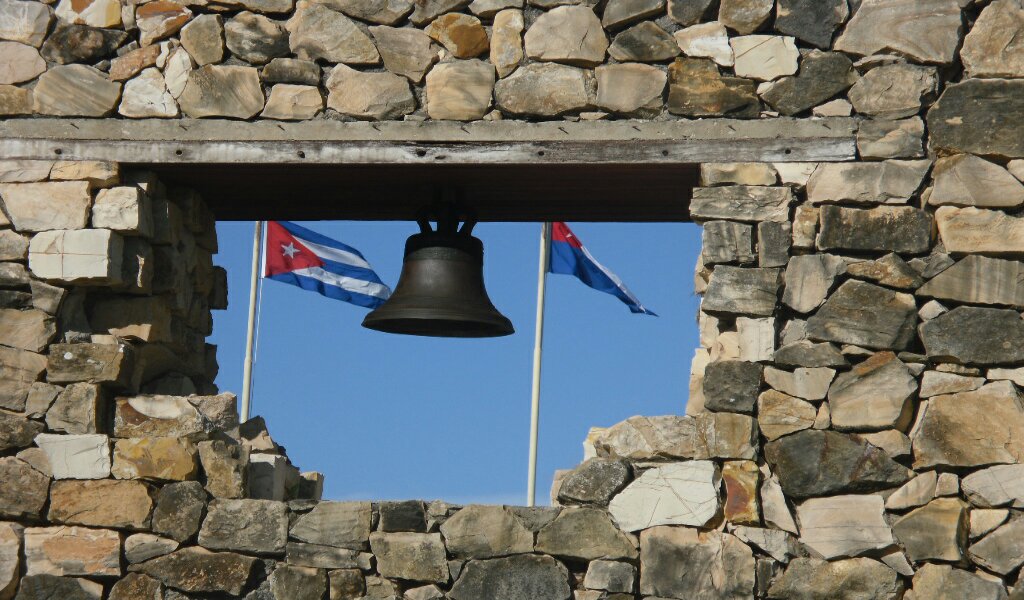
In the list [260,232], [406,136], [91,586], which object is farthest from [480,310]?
[260,232]

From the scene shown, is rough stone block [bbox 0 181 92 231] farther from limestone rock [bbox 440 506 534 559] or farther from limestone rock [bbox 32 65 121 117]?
limestone rock [bbox 440 506 534 559]

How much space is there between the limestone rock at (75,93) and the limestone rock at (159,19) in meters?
0.24

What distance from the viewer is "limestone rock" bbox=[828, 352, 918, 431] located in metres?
6.16

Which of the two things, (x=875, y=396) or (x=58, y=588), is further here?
(x=58, y=588)

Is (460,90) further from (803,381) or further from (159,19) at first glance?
(803,381)

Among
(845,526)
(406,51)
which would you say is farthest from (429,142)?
(845,526)

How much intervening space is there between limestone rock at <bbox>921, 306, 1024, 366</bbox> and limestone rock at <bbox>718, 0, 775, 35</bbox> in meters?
1.31

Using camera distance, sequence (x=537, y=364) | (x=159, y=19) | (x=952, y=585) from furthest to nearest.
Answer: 1. (x=537, y=364)
2. (x=159, y=19)
3. (x=952, y=585)

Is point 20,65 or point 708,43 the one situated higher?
point 708,43

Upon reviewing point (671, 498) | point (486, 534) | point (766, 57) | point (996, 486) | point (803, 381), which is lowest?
point (486, 534)

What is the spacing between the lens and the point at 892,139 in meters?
6.35

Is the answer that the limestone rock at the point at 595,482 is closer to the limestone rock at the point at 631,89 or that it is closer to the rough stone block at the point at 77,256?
the limestone rock at the point at 631,89

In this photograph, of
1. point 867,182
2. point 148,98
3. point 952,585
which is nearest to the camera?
point 952,585

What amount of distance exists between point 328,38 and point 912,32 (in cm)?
224
